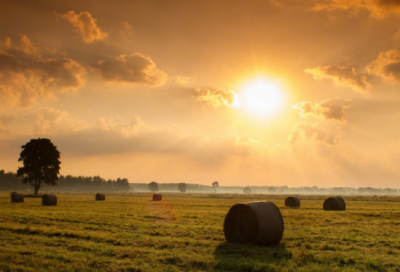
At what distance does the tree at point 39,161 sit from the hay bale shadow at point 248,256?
63.3m

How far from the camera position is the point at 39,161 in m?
67.2

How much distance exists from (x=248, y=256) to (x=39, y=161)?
66.0 m

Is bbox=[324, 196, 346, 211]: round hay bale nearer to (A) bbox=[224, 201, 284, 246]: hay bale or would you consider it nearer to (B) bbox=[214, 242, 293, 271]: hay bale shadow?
(A) bbox=[224, 201, 284, 246]: hay bale

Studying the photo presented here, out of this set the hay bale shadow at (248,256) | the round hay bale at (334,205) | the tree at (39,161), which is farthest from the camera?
the tree at (39,161)

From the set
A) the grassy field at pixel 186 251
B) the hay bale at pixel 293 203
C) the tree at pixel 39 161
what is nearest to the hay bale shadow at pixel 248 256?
the grassy field at pixel 186 251

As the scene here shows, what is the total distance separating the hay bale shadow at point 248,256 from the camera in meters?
10.1

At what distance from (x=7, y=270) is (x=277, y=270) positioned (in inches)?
329

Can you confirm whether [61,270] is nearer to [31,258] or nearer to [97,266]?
[97,266]

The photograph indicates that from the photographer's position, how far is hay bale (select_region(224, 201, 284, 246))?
14.3 m

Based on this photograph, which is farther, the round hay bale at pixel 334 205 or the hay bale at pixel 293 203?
the hay bale at pixel 293 203

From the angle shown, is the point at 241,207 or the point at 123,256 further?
the point at 241,207

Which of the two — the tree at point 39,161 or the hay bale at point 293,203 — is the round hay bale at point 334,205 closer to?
the hay bale at point 293,203

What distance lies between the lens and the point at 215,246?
1345cm

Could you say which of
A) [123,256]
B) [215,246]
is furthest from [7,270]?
[215,246]
